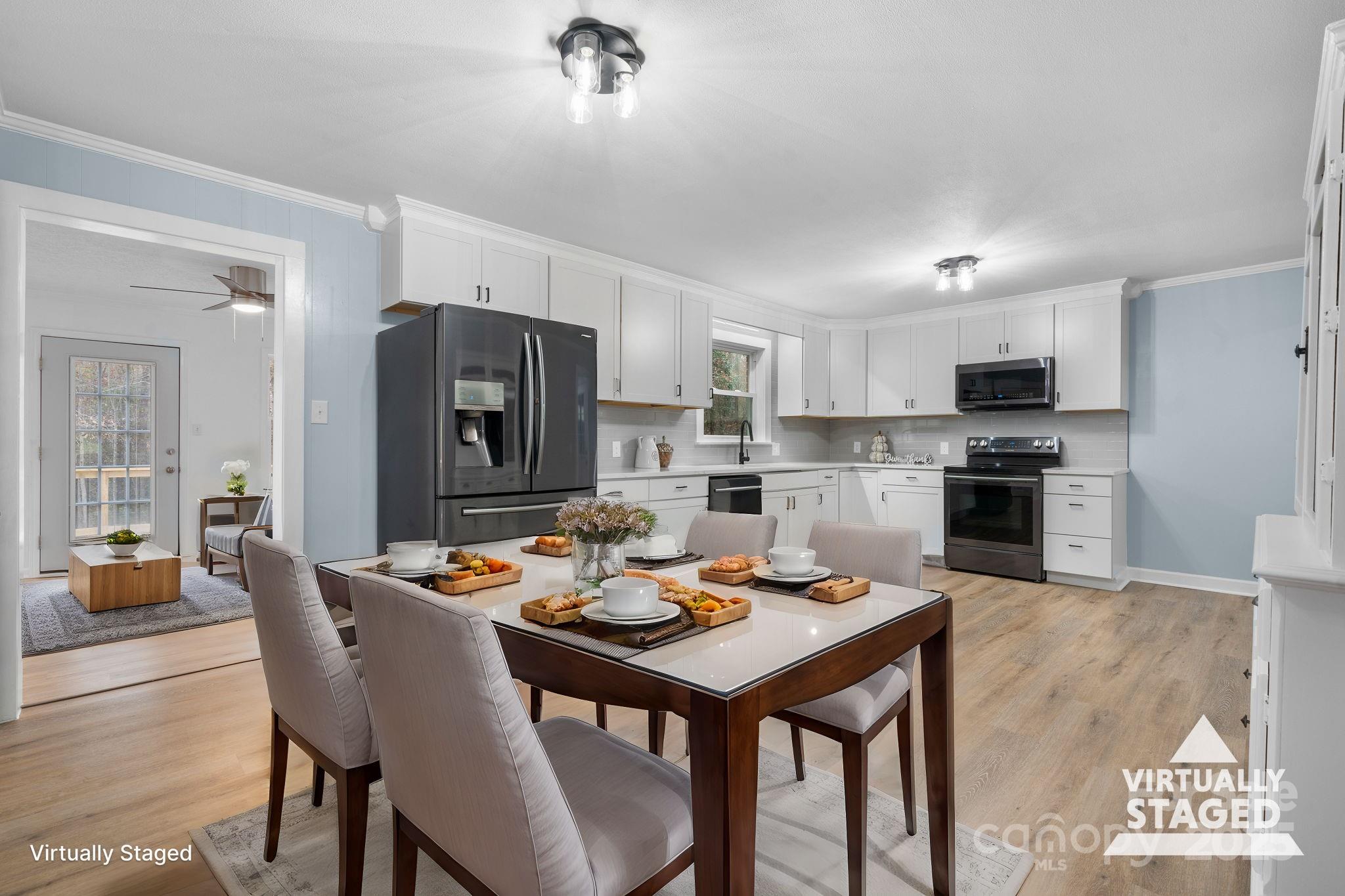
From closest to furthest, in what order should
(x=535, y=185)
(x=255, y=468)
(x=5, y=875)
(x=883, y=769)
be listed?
(x=5, y=875) < (x=883, y=769) < (x=535, y=185) < (x=255, y=468)

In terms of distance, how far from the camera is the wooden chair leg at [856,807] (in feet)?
4.83

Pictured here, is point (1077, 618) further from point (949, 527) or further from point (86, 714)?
point (86, 714)

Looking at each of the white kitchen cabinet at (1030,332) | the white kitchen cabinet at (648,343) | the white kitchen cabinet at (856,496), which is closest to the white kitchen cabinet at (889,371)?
the white kitchen cabinet at (856,496)

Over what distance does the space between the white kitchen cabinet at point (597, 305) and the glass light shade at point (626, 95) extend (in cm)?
189

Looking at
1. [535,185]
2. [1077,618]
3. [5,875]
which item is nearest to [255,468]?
[535,185]

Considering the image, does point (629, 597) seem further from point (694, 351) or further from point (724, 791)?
point (694, 351)

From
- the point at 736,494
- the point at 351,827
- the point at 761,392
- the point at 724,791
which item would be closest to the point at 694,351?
the point at 736,494

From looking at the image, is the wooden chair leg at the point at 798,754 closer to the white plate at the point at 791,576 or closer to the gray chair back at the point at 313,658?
the white plate at the point at 791,576

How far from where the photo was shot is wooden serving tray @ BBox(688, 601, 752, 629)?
1.30 metres

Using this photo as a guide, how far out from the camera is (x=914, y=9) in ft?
6.09

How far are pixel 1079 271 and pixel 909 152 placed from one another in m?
2.50

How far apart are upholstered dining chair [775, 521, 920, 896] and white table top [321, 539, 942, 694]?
16 centimetres

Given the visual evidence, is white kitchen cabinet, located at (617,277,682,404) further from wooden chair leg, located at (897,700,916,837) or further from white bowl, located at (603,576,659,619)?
white bowl, located at (603,576,659,619)

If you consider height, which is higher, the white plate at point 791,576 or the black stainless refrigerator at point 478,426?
the black stainless refrigerator at point 478,426
